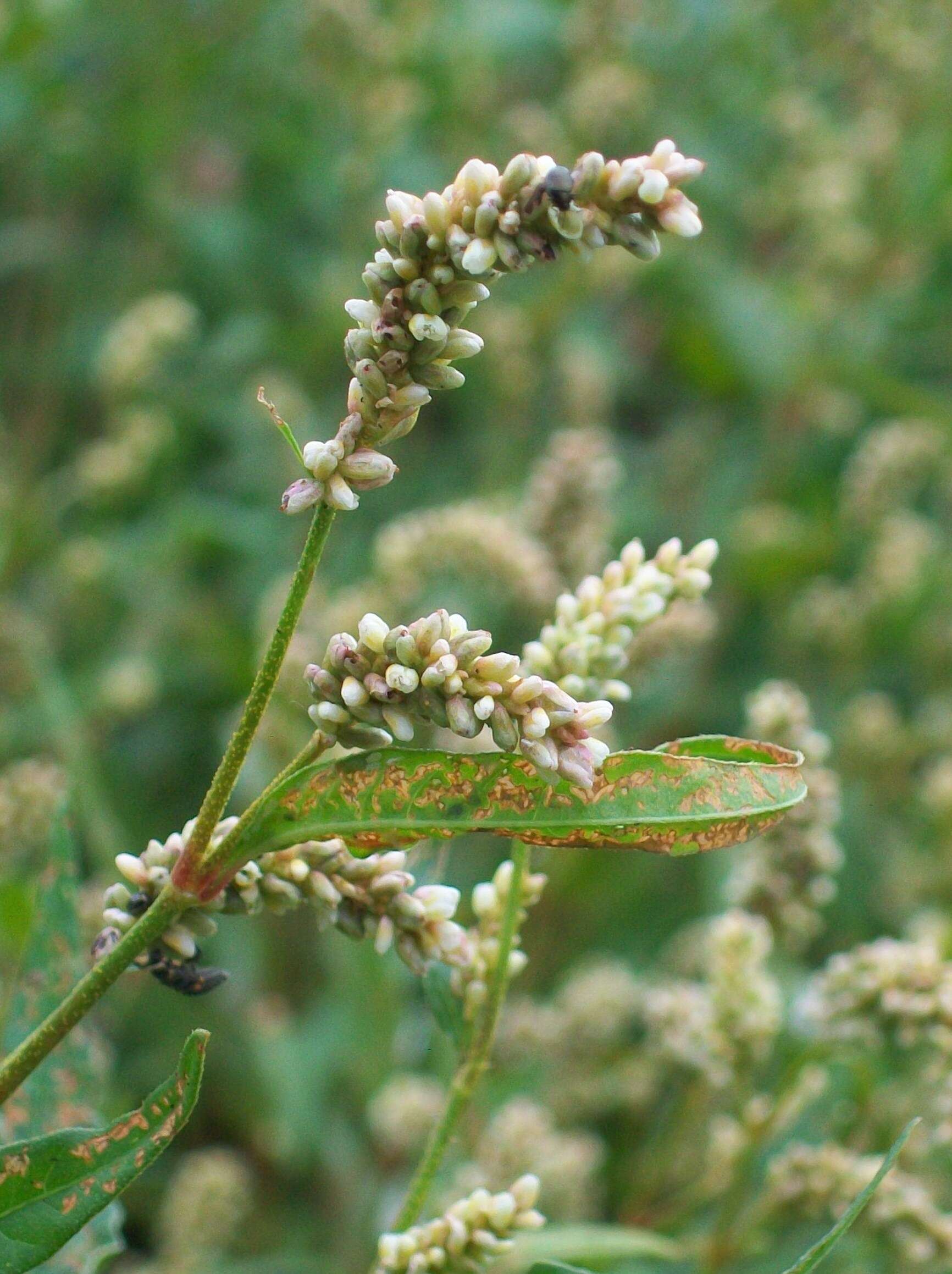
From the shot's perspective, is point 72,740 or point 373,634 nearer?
point 373,634

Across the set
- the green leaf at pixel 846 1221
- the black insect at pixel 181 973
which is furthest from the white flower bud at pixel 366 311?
the green leaf at pixel 846 1221

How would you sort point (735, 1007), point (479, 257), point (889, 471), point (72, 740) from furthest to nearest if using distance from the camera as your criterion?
point (889, 471)
point (72, 740)
point (735, 1007)
point (479, 257)

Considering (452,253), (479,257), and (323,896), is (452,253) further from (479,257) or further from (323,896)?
(323,896)

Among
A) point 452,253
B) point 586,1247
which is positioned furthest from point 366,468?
point 586,1247

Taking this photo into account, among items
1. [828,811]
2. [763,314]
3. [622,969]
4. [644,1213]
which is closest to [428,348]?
[828,811]

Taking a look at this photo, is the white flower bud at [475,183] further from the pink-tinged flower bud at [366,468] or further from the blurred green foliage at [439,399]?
the blurred green foliage at [439,399]

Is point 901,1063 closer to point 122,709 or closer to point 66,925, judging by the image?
point 66,925
